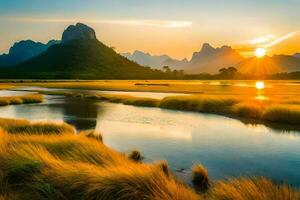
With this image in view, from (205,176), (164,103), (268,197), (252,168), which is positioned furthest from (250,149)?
(164,103)

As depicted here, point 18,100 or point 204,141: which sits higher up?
point 18,100

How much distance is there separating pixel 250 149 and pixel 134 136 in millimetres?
9086

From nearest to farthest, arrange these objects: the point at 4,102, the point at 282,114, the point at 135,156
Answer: the point at 135,156
the point at 282,114
the point at 4,102

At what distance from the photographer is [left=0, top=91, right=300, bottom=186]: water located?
18.6 metres

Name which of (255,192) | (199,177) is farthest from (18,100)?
(255,192)

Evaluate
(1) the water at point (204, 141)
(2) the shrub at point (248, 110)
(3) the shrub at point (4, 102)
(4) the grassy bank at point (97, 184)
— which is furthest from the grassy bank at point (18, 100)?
(4) the grassy bank at point (97, 184)

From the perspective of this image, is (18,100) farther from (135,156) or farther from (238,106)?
(135,156)

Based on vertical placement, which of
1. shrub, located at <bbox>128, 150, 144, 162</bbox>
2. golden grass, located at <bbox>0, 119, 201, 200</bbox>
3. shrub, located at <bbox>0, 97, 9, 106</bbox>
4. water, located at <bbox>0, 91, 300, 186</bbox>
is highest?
golden grass, located at <bbox>0, 119, 201, 200</bbox>

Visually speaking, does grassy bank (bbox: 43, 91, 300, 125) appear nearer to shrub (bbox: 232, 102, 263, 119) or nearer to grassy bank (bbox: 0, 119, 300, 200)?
shrub (bbox: 232, 102, 263, 119)

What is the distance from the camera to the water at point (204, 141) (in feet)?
61.0

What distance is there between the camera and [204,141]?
26.6 metres

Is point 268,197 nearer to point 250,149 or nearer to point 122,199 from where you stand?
point 122,199

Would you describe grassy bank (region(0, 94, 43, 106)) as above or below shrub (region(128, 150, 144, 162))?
above

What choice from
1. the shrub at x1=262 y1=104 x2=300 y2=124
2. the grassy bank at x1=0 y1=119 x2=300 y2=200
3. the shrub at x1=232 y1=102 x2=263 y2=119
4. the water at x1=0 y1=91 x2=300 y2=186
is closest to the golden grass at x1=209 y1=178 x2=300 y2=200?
the grassy bank at x1=0 y1=119 x2=300 y2=200
